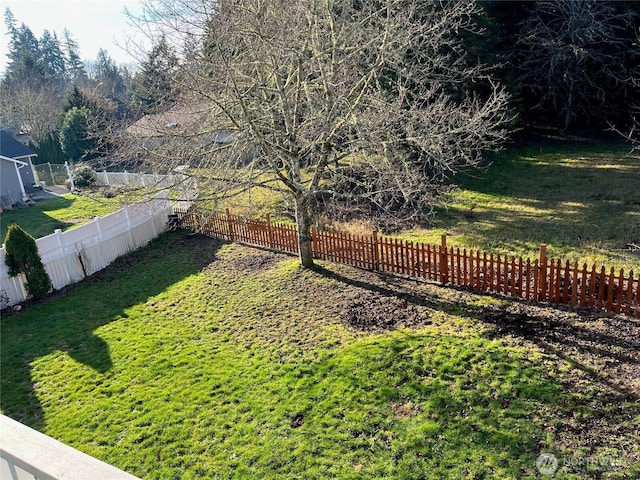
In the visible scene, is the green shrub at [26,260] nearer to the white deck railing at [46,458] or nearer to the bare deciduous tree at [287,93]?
the bare deciduous tree at [287,93]

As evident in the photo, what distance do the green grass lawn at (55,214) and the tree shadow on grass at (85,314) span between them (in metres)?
5.04

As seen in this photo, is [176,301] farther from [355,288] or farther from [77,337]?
[355,288]

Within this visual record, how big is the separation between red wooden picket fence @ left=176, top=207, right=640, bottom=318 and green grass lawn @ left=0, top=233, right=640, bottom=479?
0.46 meters

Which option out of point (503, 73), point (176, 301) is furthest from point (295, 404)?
point (503, 73)

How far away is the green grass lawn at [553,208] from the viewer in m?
11.1

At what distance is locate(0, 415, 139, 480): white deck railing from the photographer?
4.27 ft

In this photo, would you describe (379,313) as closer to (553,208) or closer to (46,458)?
(46,458)

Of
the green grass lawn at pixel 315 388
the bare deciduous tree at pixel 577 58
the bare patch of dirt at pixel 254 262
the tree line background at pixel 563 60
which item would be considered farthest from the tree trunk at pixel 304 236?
the bare deciduous tree at pixel 577 58

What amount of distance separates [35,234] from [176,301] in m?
10.3

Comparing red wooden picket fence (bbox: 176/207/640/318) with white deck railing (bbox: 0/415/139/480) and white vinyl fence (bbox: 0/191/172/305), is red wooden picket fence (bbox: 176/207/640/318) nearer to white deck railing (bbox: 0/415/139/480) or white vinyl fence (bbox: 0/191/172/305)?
white vinyl fence (bbox: 0/191/172/305)

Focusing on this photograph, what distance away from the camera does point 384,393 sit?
6.06m

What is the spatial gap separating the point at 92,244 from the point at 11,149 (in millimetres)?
17845

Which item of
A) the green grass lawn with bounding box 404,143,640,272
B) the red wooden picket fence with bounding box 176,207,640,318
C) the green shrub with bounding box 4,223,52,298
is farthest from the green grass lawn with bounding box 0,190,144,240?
the green grass lawn with bounding box 404,143,640,272

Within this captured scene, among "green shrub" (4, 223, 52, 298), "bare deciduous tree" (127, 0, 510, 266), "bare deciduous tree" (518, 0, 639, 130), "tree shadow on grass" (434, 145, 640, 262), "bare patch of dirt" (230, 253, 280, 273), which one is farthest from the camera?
"bare deciduous tree" (518, 0, 639, 130)
